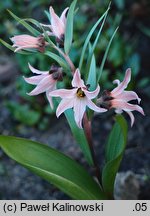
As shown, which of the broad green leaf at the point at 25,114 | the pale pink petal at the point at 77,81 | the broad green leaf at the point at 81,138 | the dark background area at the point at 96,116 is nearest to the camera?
the pale pink petal at the point at 77,81

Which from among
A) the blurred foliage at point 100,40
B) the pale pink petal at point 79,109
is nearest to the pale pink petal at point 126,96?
the pale pink petal at point 79,109

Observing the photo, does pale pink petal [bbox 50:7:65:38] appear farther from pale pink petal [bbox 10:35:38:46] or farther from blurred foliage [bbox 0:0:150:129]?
blurred foliage [bbox 0:0:150:129]

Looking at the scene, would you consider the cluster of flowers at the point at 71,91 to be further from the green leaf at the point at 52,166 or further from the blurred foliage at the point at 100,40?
the blurred foliage at the point at 100,40

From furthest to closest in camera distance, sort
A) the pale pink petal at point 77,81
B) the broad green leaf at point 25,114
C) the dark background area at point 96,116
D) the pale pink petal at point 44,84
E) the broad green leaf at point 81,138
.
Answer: the broad green leaf at point 25,114
the dark background area at point 96,116
the broad green leaf at point 81,138
the pale pink petal at point 44,84
the pale pink petal at point 77,81

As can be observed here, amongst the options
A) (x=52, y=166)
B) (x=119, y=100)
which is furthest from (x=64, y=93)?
(x=52, y=166)

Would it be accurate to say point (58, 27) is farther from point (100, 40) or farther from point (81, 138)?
point (100, 40)

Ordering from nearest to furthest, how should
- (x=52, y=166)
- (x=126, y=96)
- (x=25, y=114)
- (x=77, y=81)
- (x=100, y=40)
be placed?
(x=77, y=81)
(x=126, y=96)
(x=52, y=166)
(x=25, y=114)
(x=100, y=40)

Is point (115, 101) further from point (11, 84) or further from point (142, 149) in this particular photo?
point (11, 84)
